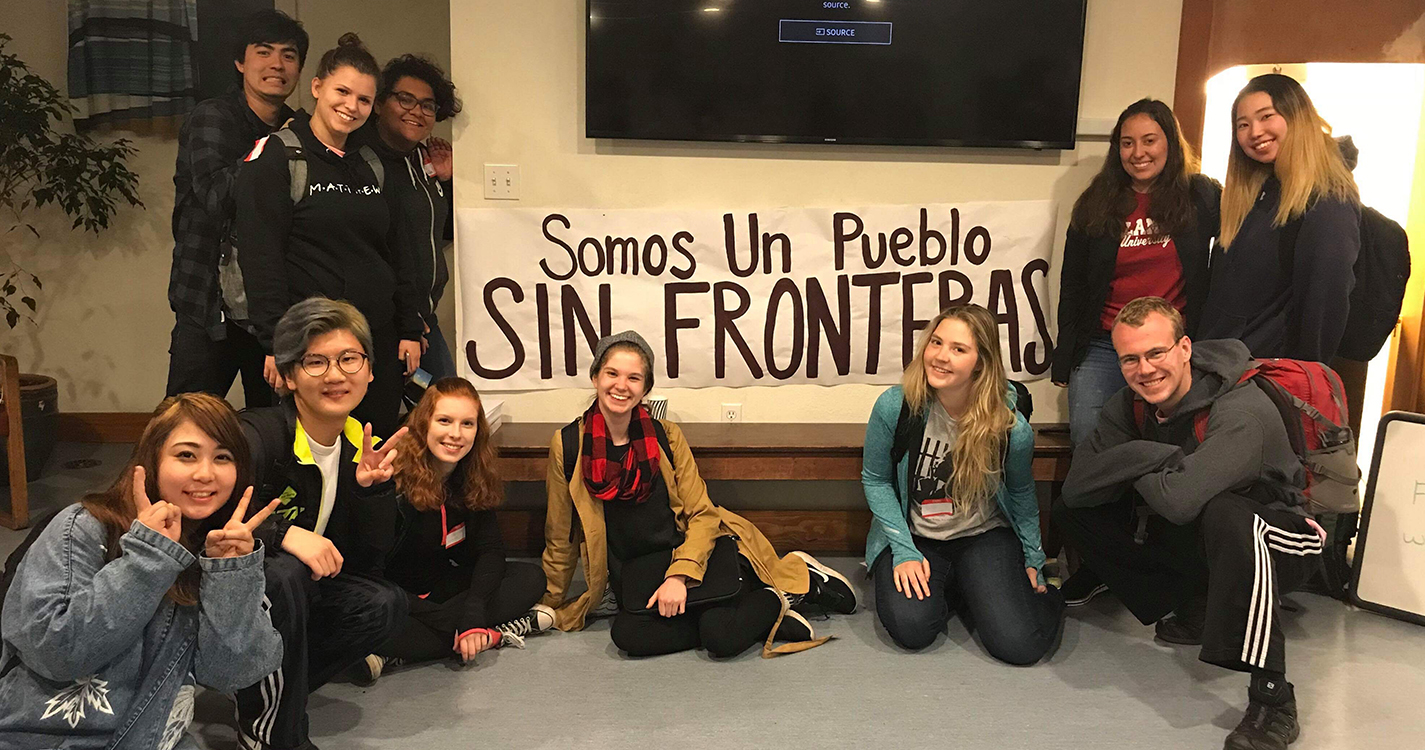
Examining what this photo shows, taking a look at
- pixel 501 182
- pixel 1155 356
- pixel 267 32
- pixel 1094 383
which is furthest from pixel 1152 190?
pixel 267 32

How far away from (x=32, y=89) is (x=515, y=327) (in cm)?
195

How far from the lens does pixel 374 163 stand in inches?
105

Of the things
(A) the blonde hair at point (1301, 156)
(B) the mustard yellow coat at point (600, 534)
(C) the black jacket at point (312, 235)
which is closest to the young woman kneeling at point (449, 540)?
(B) the mustard yellow coat at point (600, 534)

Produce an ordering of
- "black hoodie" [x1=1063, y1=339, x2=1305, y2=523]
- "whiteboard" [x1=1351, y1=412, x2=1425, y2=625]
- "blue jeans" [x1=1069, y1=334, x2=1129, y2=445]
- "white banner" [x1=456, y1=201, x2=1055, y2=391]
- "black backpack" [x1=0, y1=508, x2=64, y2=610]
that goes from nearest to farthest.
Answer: "black backpack" [x1=0, y1=508, x2=64, y2=610] < "black hoodie" [x1=1063, y1=339, x2=1305, y2=523] < "whiteboard" [x1=1351, y1=412, x2=1425, y2=625] < "blue jeans" [x1=1069, y1=334, x2=1129, y2=445] < "white banner" [x1=456, y1=201, x2=1055, y2=391]

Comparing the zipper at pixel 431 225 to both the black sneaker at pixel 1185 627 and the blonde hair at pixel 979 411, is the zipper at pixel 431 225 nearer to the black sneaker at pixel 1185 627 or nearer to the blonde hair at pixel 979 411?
the blonde hair at pixel 979 411

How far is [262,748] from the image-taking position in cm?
196

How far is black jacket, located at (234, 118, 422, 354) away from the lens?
7.83 ft

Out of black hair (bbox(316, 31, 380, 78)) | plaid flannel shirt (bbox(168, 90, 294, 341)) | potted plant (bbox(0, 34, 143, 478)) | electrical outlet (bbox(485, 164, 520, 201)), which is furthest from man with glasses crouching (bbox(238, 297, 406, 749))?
potted plant (bbox(0, 34, 143, 478))

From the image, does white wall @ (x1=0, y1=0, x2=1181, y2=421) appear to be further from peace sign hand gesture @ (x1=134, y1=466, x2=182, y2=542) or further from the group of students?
peace sign hand gesture @ (x1=134, y1=466, x2=182, y2=542)

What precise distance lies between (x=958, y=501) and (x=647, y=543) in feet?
2.66

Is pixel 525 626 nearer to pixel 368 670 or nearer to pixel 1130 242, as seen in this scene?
pixel 368 670

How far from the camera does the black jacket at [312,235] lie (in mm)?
2387

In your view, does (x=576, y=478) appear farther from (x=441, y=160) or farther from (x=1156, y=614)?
(x=1156, y=614)

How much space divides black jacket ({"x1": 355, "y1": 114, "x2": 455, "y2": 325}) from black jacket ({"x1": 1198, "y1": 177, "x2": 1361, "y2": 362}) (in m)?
2.19
